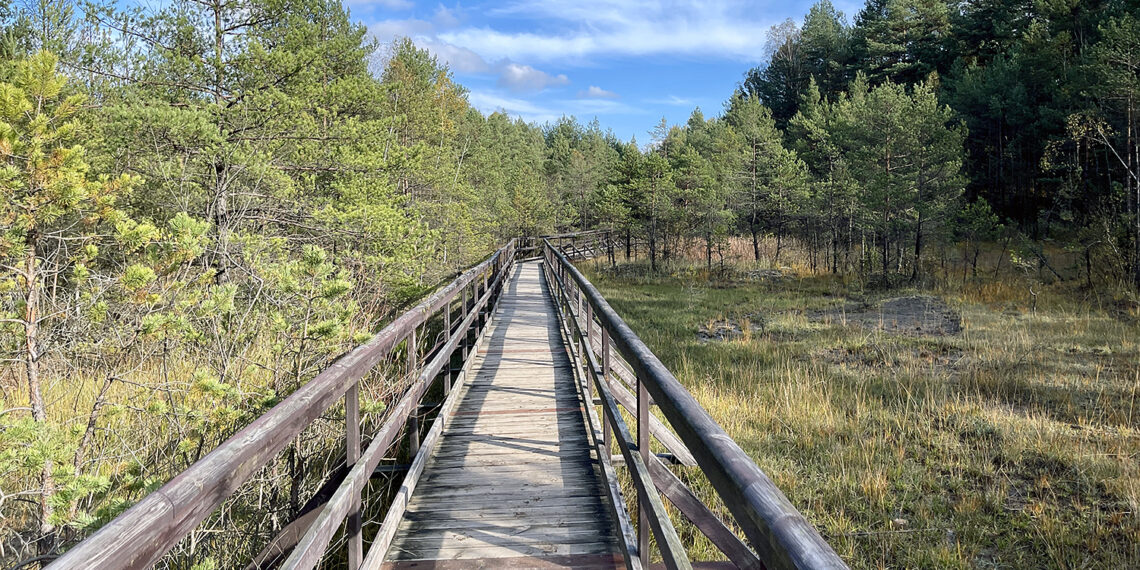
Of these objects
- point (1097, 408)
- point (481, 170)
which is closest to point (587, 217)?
point (481, 170)

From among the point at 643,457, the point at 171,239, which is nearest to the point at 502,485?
the point at 643,457

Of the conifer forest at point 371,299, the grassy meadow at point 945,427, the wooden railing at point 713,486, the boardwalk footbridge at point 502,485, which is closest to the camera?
the wooden railing at point 713,486

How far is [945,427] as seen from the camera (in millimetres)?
6543

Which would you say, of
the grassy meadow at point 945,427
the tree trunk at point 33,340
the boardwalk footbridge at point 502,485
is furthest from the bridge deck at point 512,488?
the tree trunk at point 33,340

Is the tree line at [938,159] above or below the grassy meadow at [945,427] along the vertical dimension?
above

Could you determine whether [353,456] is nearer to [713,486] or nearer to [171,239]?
[713,486]

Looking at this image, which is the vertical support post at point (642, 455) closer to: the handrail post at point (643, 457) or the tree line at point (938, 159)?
the handrail post at point (643, 457)

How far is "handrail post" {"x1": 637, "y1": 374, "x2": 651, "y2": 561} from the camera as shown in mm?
2215

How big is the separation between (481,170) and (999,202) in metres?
28.0

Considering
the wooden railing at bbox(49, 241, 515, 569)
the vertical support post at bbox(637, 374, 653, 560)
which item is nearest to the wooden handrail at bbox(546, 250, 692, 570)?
the vertical support post at bbox(637, 374, 653, 560)

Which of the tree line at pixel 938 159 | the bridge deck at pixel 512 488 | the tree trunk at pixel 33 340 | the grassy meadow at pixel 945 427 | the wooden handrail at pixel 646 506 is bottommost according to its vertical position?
the grassy meadow at pixel 945 427

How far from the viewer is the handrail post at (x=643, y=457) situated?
7.27 feet

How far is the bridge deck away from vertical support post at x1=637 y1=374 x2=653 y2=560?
0.65 metres

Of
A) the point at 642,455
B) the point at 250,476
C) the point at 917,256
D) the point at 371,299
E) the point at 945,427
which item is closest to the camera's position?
the point at 250,476
